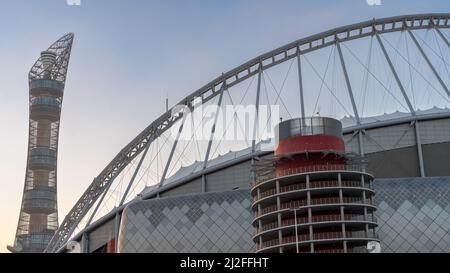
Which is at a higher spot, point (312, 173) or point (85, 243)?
point (312, 173)

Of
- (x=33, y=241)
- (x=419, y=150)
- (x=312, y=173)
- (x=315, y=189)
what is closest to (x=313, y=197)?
(x=315, y=189)

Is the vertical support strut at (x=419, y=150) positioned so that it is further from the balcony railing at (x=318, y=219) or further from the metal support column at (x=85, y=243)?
the metal support column at (x=85, y=243)

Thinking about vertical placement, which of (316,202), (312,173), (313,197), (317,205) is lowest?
(317,205)

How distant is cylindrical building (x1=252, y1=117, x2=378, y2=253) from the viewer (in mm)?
84125

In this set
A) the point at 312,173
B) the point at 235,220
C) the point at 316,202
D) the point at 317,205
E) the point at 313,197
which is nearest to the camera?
the point at 317,205

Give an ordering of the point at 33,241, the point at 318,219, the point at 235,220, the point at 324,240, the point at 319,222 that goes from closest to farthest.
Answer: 1. the point at 324,240
2. the point at 319,222
3. the point at 318,219
4. the point at 235,220
5. the point at 33,241

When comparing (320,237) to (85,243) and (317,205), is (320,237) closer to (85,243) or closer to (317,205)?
(317,205)

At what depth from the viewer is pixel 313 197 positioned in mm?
86062

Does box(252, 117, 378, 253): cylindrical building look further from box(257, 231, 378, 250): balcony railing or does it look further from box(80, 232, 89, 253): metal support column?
box(80, 232, 89, 253): metal support column

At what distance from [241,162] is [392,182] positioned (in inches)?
907

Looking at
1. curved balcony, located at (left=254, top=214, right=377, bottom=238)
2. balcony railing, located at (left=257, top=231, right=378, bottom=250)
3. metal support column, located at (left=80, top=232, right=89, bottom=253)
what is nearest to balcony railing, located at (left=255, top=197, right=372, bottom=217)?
curved balcony, located at (left=254, top=214, right=377, bottom=238)
